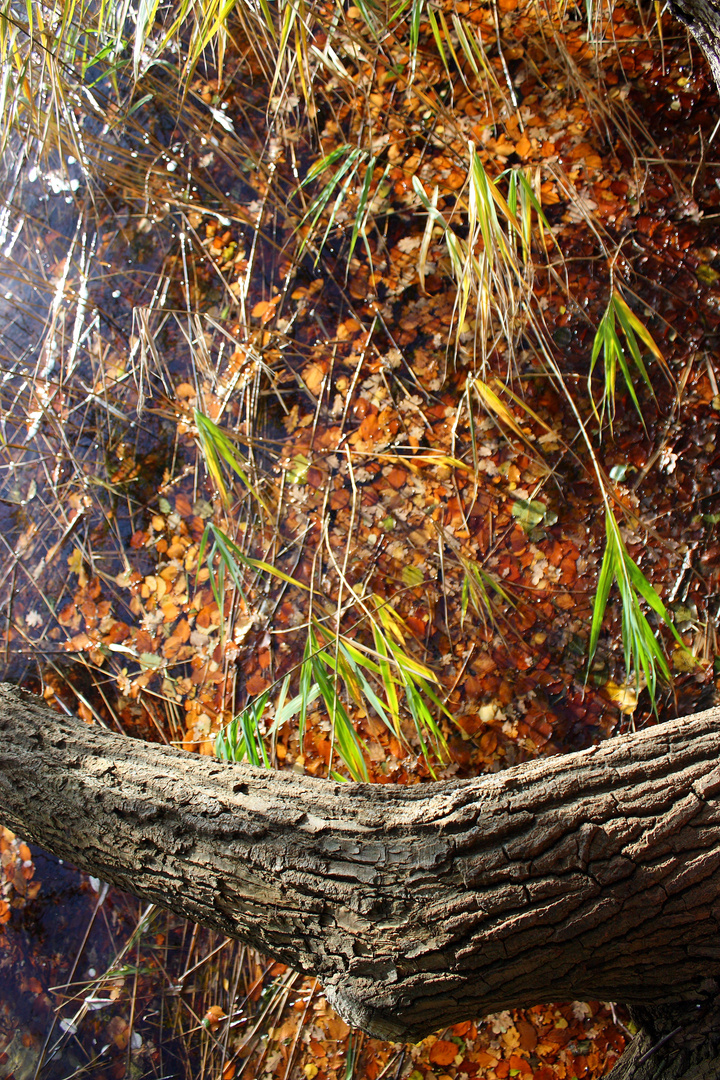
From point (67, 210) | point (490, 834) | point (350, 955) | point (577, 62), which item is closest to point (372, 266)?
point (577, 62)

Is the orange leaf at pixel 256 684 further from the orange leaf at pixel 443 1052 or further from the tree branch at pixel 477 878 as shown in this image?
the orange leaf at pixel 443 1052

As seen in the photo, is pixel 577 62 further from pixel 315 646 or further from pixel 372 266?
pixel 315 646

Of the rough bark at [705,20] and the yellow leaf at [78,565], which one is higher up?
the rough bark at [705,20]

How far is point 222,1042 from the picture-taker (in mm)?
1299

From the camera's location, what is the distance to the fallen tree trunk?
2.37ft

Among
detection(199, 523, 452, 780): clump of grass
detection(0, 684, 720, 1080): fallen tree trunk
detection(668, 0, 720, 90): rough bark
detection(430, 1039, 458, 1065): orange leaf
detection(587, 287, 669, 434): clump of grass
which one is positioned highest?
detection(668, 0, 720, 90): rough bark

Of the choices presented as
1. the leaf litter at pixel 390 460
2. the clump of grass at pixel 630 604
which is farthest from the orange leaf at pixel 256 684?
the clump of grass at pixel 630 604

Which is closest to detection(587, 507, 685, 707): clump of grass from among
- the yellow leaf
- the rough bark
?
the rough bark

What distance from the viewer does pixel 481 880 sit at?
0.73 m

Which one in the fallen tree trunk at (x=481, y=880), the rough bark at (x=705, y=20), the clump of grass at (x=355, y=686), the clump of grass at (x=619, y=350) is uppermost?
the rough bark at (x=705, y=20)

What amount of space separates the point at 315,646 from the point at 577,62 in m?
1.44

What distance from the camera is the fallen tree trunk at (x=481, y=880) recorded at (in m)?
0.72

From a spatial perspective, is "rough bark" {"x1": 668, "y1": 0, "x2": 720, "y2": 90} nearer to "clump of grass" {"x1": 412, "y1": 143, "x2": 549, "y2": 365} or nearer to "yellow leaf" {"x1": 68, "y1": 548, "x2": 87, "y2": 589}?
"clump of grass" {"x1": 412, "y1": 143, "x2": 549, "y2": 365}

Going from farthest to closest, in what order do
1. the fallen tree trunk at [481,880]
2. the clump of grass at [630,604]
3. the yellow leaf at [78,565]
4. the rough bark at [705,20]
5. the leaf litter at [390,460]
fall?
1. the yellow leaf at [78,565]
2. the leaf litter at [390,460]
3. the clump of grass at [630,604]
4. the rough bark at [705,20]
5. the fallen tree trunk at [481,880]
